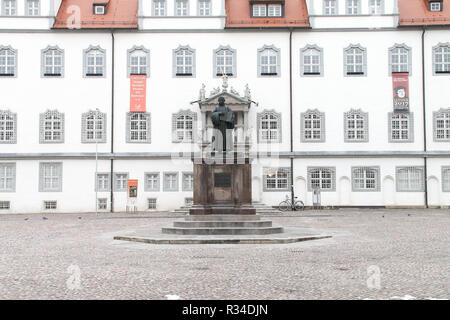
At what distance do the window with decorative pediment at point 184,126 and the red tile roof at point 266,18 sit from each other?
6133mm

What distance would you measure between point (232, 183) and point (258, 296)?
9.40 m

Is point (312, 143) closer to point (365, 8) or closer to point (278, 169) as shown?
point (278, 169)

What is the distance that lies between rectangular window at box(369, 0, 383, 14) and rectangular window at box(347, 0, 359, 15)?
2.82ft

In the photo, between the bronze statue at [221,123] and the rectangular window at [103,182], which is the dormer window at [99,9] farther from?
the bronze statue at [221,123]

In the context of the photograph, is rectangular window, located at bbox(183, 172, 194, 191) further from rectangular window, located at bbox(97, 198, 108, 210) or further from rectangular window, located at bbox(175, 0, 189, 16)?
rectangular window, located at bbox(175, 0, 189, 16)

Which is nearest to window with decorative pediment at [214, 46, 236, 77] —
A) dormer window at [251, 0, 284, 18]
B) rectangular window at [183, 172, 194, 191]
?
dormer window at [251, 0, 284, 18]

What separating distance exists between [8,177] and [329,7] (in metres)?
22.6

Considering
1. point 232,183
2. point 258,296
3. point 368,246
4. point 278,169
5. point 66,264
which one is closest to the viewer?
point 258,296

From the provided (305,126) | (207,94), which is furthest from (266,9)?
(305,126)

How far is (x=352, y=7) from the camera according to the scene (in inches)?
1357

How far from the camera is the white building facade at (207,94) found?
109 feet

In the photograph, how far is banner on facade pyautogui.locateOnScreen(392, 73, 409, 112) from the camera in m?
33.3

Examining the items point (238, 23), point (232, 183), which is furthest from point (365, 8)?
point (232, 183)

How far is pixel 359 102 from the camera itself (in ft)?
111
